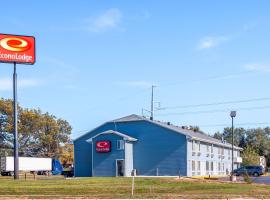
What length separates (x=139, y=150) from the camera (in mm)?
Result: 65250

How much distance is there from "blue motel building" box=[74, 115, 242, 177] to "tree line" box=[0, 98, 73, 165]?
42.8 meters

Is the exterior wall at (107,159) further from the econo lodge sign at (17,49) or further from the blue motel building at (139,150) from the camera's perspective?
the econo lodge sign at (17,49)

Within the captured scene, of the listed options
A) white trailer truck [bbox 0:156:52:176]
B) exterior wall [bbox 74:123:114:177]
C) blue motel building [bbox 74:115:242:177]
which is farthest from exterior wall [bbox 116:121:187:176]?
white trailer truck [bbox 0:156:52:176]

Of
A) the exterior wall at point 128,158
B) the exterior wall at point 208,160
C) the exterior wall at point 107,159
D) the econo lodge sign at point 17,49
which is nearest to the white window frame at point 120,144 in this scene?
the exterior wall at point 107,159

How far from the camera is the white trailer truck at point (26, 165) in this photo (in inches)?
3000

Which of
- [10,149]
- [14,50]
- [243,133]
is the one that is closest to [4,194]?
[14,50]

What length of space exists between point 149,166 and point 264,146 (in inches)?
3039

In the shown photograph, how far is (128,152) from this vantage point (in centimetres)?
6431

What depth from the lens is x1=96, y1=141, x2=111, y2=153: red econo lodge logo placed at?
64.4 meters

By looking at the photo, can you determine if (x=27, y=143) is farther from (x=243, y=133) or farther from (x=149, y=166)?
(x=243, y=133)

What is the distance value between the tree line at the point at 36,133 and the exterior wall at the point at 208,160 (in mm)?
42364

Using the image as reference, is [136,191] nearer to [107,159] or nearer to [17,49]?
[17,49]

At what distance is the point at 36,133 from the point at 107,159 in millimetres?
49661

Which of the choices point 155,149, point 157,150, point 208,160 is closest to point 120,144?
point 155,149
